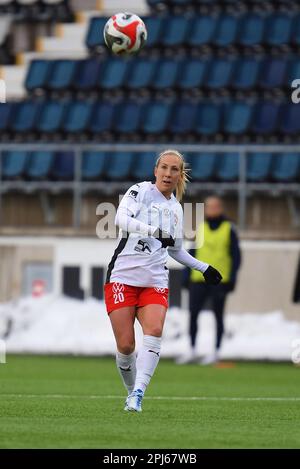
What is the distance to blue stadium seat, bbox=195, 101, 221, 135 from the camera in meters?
20.1

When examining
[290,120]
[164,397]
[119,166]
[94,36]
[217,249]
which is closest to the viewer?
[164,397]

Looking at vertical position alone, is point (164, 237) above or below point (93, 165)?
below

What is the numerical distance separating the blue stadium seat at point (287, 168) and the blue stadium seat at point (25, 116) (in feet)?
14.5

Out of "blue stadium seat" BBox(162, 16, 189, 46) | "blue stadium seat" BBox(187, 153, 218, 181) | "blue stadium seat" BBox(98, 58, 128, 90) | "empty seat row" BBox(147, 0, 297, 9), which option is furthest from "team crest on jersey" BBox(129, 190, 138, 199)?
"empty seat row" BBox(147, 0, 297, 9)

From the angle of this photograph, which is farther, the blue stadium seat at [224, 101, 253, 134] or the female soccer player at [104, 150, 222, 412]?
the blue stadium seat at [224, 101, 253, 134]

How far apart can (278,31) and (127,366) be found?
40.4 ft

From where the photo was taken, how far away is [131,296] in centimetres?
889

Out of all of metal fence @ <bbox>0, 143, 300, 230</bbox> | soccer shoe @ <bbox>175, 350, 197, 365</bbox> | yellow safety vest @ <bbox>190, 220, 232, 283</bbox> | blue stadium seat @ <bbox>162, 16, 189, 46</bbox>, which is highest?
blue stadium seat @ <bbox>162, 16, 189, 46</bbox>

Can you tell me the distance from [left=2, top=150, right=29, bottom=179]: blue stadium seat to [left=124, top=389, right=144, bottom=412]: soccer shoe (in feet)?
39.5

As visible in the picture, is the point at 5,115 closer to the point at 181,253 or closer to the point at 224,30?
the point at 224,30

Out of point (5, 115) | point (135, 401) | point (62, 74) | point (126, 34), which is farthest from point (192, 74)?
point (135, 401)

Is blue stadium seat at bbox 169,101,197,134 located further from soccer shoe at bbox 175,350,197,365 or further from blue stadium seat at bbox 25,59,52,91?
soccer shoe at bbox 175,350,197,365

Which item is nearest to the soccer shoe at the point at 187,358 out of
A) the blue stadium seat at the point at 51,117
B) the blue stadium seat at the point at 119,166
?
the blue stadium seat at the point at 119,166
